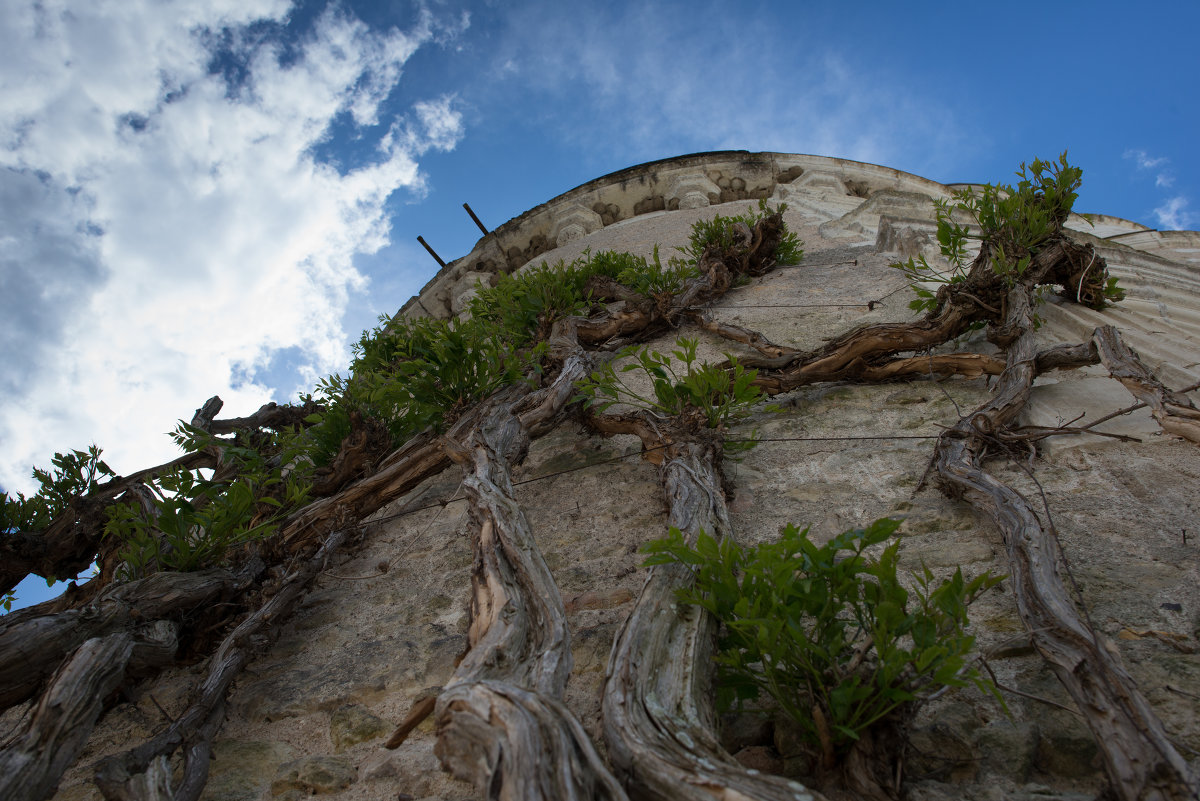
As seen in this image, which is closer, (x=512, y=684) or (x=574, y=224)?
(x=512, y=684)

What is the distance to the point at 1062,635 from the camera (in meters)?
1.35

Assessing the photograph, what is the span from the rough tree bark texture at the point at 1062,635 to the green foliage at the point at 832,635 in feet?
0.54

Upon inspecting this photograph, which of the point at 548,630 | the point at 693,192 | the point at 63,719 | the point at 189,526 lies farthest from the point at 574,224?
the point at 63,719

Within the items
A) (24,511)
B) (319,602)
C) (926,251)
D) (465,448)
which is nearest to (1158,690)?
(465,448)

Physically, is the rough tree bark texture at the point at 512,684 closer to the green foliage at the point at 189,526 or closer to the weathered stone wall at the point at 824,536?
the weathered stone wall at the point at 824,536

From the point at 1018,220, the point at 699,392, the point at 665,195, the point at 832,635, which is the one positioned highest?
the point at 665,195

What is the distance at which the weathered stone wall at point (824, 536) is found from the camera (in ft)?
4.32

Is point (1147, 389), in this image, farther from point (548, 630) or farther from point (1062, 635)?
point (548, 630)

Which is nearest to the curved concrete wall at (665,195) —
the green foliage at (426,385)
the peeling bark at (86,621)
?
the green foliage at (426,385)

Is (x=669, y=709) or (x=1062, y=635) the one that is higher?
(x=1062, y=635)

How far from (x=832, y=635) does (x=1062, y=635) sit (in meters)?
0.45

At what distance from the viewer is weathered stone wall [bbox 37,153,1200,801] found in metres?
1.32

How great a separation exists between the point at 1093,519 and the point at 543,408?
76.4 inches

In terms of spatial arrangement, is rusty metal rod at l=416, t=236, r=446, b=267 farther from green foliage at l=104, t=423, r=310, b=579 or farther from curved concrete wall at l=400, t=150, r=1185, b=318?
green foliage at l=104, t=423, r=310, b=579
